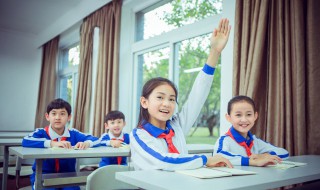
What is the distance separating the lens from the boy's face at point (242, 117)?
1.77m

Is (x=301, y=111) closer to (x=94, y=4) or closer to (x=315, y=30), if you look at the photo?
(x=315, y=30)

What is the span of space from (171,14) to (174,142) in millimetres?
3153

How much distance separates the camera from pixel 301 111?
213 centimetres

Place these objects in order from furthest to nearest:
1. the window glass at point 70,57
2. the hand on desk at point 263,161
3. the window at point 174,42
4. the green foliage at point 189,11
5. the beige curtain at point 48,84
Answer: the beige curtain at point 48,84 → the window glass at point 70,57 → the green foliage at point 189,11 → the window at point 174,42 → the hand on desk at point 263,161

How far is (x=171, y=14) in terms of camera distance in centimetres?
427

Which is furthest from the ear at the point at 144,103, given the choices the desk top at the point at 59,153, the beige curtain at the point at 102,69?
the beige curtain at the point at 102,69

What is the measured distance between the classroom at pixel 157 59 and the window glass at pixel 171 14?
16mm

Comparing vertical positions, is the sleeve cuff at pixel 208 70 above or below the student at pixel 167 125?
above

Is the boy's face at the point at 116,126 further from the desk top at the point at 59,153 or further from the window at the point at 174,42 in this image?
the window at the point at 174,42

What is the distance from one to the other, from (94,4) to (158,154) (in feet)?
14.9

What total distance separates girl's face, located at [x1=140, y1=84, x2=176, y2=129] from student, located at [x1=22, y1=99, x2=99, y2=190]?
3.26 feet

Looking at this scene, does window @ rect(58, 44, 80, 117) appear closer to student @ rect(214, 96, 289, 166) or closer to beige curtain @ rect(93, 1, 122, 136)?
beige curtain @ rect(93, 1, 122, 136)

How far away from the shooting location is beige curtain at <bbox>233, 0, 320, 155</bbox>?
2129 millimetres

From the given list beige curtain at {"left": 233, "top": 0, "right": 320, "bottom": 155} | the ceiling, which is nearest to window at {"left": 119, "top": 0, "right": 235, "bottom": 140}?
beige curtain at {"left": 233, "top": 0, "right": 320, "bottom": 155}
